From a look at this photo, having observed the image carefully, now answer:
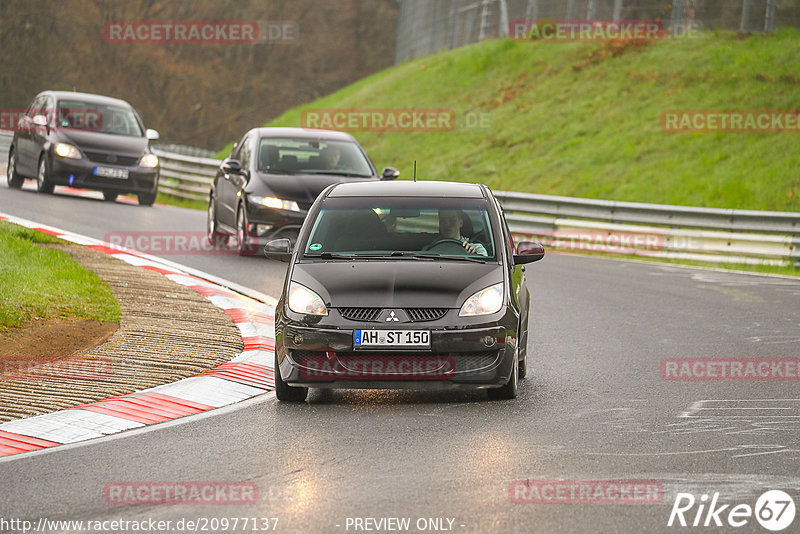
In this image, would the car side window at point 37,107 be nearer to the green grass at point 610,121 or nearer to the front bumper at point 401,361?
the green grass at point 610,121

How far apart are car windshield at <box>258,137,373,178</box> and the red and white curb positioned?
15.9 ft

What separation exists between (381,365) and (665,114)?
2573cm

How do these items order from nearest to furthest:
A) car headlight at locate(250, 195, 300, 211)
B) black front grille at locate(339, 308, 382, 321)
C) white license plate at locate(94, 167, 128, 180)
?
black front grille at locate(339, 308, 382, 321) < car headlight at locate(250, 195, 300, 211) < white license plate at locate(94, 167, 128, 180)

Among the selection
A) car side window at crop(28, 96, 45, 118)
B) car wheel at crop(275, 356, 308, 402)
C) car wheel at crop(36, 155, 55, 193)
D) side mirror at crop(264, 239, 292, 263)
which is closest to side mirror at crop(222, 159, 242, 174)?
car wheel at crop(36, 155, 55, 193)

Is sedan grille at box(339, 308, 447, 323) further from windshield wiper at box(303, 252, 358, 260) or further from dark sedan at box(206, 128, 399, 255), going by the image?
dark sedan at box(206, 128, 399, 255)

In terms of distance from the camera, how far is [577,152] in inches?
1276

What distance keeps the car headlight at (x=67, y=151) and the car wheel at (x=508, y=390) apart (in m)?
15.7

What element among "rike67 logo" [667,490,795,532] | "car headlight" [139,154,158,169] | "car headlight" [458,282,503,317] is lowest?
"rike67 logo" [667,490,795,532]

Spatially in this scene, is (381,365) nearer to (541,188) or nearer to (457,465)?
(457,465)

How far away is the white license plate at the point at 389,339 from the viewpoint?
8.29 m

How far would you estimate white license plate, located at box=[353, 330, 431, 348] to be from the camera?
8.29m

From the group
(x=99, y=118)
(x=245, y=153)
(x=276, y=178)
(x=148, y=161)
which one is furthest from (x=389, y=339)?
(x=99, y=118)

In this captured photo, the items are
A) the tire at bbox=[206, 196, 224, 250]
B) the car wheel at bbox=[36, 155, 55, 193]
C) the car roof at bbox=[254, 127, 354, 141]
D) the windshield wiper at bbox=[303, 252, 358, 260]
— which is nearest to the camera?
the windshield wiper at bbox=[303, 252, 358, 260]

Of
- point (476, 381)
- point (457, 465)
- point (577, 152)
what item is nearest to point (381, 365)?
point (476, 381)
